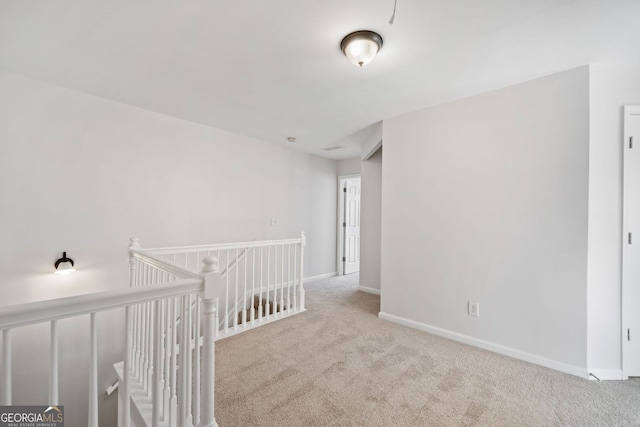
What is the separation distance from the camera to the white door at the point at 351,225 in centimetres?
572

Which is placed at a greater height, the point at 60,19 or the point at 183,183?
the point at 60,19

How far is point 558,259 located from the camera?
7.25 feet

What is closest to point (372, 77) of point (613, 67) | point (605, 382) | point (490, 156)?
point (490, 156)

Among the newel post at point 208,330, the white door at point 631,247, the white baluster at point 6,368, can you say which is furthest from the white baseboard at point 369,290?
the white baluster at point 6,368

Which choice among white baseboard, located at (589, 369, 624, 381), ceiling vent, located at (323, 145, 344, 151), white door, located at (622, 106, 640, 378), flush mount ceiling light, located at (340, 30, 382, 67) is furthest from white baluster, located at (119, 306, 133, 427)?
ceiling vent, located at (323, 145, 344, 151)

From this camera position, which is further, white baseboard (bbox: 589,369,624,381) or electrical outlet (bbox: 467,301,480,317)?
electrical outlet (bbox: 467,301,480,317)

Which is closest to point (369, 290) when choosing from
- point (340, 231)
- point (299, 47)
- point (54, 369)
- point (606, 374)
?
point (340, 231)

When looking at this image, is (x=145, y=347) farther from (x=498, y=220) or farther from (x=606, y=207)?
(x=606, y=207)

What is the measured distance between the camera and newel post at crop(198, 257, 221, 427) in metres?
1.26

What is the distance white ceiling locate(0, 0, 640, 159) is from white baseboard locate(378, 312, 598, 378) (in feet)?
7.54

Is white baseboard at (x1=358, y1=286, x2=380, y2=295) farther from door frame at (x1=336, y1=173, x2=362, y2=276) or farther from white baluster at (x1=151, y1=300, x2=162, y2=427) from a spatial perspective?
white baluster at (x1=151, y1=300, x2=162, y2=427)

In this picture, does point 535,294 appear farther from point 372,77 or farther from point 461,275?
point 372,77

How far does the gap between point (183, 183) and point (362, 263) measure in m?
2.91

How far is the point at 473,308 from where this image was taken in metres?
2.61
